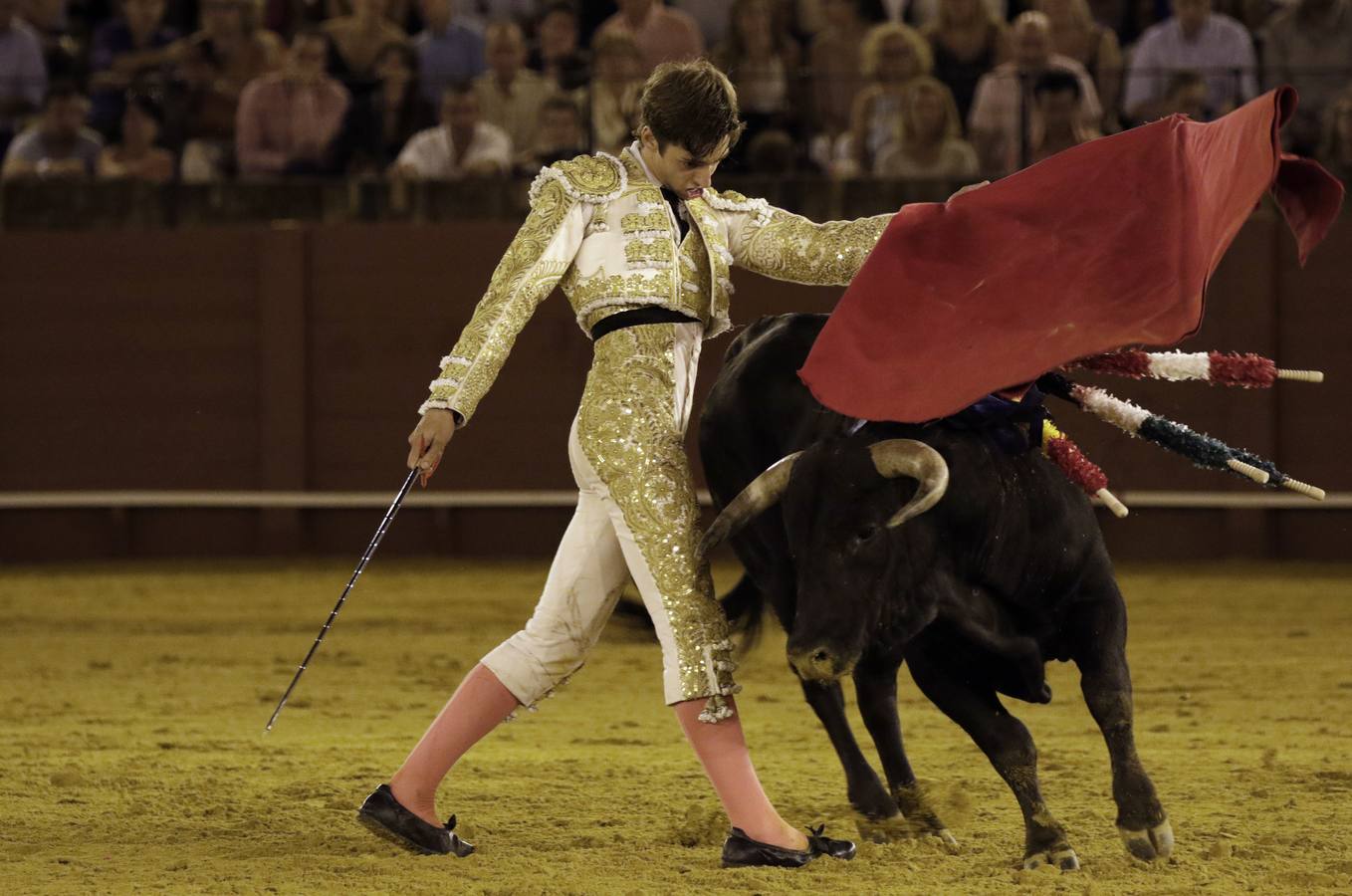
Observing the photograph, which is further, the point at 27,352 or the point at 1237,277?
the point at 27,352

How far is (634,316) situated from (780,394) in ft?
1.46

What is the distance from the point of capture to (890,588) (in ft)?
9.96

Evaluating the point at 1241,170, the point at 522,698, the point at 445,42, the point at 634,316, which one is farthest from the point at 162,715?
the point at 445,42

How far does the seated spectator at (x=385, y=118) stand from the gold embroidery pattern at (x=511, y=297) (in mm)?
5336

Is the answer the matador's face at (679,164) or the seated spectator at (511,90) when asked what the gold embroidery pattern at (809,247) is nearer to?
the matador's face at (679,164)

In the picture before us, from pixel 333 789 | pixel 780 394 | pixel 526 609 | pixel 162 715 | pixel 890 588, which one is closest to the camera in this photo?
pixel 890 588

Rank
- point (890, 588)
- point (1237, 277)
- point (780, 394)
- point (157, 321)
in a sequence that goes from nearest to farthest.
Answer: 1. point (890, 588)
2. point (780, 394)
3. point (1237, 277)
4. point (157, 321)

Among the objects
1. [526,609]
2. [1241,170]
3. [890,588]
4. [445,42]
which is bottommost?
[526,609]

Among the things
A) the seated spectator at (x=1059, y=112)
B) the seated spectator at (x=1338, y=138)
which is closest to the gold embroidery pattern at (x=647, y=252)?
the seated spectator at (x=1059, y=112)

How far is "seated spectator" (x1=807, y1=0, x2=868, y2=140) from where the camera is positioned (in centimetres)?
815

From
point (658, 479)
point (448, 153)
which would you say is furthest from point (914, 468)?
point (448, 153)

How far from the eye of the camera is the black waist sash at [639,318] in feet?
10.5

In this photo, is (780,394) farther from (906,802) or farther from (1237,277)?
(1237,277)

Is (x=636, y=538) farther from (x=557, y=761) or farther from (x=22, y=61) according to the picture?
(x=22, y=61)
